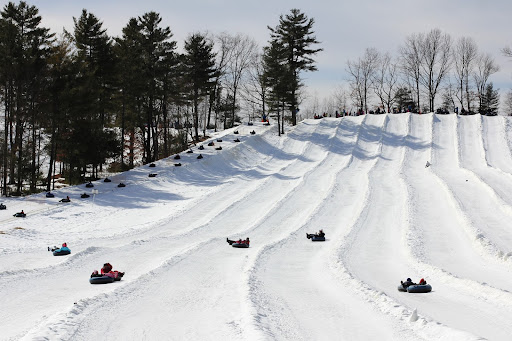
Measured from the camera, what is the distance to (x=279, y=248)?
A: 20938 mm

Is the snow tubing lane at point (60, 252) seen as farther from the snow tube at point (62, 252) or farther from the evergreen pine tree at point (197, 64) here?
the evergreen pine tree at point (197, 64)

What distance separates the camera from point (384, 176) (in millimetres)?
39250

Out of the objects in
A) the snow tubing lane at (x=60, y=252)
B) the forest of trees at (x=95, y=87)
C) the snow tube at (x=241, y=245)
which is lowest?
the snow tube at (x=241, y=245)

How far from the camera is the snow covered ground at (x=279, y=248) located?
10.1m

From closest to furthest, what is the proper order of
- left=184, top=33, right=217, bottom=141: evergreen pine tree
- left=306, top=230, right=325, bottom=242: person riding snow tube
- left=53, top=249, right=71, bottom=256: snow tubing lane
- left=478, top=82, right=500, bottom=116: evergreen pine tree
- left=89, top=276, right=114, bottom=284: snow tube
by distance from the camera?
1. left=89, top=276, right=114, bottom=284: snow tube
2. left=53, top=249, right=71, bottom=256: snow tubing lane
3. left=306, top=230, right=325, bottom=242: person riding snow tube
4. left=184, top=33, right=217, bottom=141: evergreen pine tree
5. left=478, top=82, right=500, bottom=116: evergreen pine tree

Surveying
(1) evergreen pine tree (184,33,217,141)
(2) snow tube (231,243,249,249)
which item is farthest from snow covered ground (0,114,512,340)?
(1) evergreen pine tree (184,33,217,141)

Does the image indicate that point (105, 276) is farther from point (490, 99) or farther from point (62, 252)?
point (490, 99)

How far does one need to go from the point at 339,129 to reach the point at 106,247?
41.2m

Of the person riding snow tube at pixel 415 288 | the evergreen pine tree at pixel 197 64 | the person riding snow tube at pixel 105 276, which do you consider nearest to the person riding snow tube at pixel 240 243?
the person riding snow tube at pixel 105 276

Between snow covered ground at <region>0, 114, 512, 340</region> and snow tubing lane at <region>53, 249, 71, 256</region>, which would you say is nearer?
snow covered ground at <region>0, 114, 512, 340</region>

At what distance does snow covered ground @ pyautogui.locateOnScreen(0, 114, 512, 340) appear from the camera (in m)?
10.1

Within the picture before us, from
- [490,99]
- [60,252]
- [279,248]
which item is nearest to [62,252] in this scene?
[60,252]

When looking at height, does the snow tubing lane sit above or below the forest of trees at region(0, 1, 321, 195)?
below

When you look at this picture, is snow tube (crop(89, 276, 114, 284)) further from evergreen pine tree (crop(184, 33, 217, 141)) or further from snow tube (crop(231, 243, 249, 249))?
evergreen pine tree (crop(184, 33, 217, 141))
